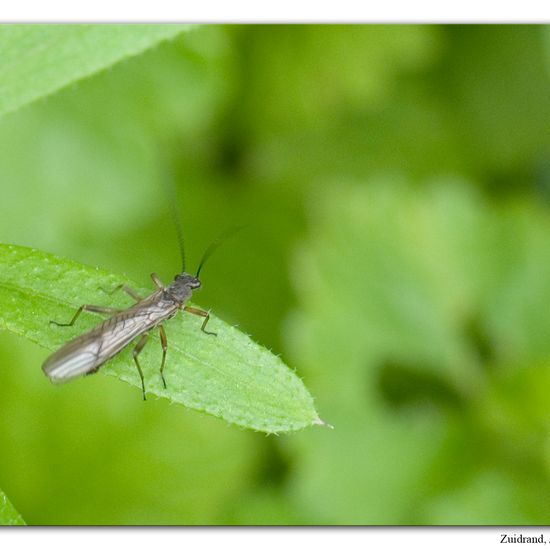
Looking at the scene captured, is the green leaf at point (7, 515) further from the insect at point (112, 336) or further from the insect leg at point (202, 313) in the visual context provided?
the insect leg at point (202, 313)

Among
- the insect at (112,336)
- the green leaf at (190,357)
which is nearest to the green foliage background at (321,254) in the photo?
the insect at (112,336)

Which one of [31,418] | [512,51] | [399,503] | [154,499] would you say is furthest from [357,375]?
[512,51]

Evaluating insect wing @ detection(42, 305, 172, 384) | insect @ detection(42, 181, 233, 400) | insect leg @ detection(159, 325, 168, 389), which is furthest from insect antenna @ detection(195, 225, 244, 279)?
insect leg @ detection(159, 325, 168, 389)

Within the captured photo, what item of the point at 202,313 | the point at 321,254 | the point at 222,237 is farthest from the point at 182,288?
the point at 222,237

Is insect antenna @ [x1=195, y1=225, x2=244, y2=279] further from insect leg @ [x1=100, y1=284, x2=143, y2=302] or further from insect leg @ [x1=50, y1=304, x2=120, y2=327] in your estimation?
insect leg @ [x1=50, y1=304, x2=120, y2=327]

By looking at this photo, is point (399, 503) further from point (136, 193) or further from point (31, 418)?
point (136, 193)

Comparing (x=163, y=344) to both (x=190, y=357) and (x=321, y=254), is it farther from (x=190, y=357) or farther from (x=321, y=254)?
(x=321, y=254)

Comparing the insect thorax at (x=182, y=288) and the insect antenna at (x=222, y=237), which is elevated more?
the insect thorax at (x=182, y=288)
